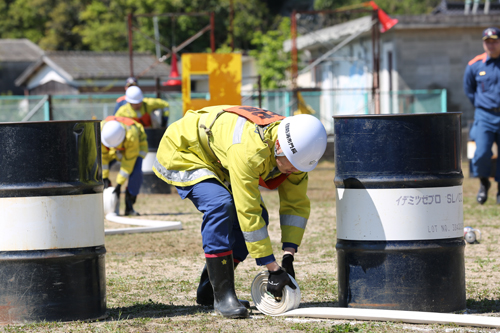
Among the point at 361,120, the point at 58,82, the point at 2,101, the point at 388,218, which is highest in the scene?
the point at 58,82

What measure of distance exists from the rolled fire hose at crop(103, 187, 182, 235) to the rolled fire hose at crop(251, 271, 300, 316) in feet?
13.1

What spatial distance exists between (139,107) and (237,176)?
6.96m

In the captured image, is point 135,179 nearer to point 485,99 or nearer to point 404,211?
point 485,99

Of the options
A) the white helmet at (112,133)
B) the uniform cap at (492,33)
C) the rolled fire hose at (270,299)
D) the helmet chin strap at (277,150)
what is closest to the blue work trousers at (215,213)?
the rolled fire hose at (270,299)

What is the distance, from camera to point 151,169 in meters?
12.5

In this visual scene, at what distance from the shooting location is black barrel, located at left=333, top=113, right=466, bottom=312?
13.5 feet

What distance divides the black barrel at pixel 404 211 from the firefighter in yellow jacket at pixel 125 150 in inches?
206

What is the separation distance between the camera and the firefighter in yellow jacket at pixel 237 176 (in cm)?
399

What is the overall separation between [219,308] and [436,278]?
1.31 metres

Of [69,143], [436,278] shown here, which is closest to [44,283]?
[69,143]

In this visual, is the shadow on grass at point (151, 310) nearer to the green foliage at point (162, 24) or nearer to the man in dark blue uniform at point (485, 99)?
the man in dark blue uniform at point (485, 99)

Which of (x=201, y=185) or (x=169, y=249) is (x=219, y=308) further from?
(x=169, y=249)

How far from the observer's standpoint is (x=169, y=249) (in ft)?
23.4

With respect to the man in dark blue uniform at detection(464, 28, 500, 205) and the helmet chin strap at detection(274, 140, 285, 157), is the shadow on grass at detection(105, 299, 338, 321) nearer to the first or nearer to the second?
the helmet chin strap at detection(274, 140, 285, 157)
